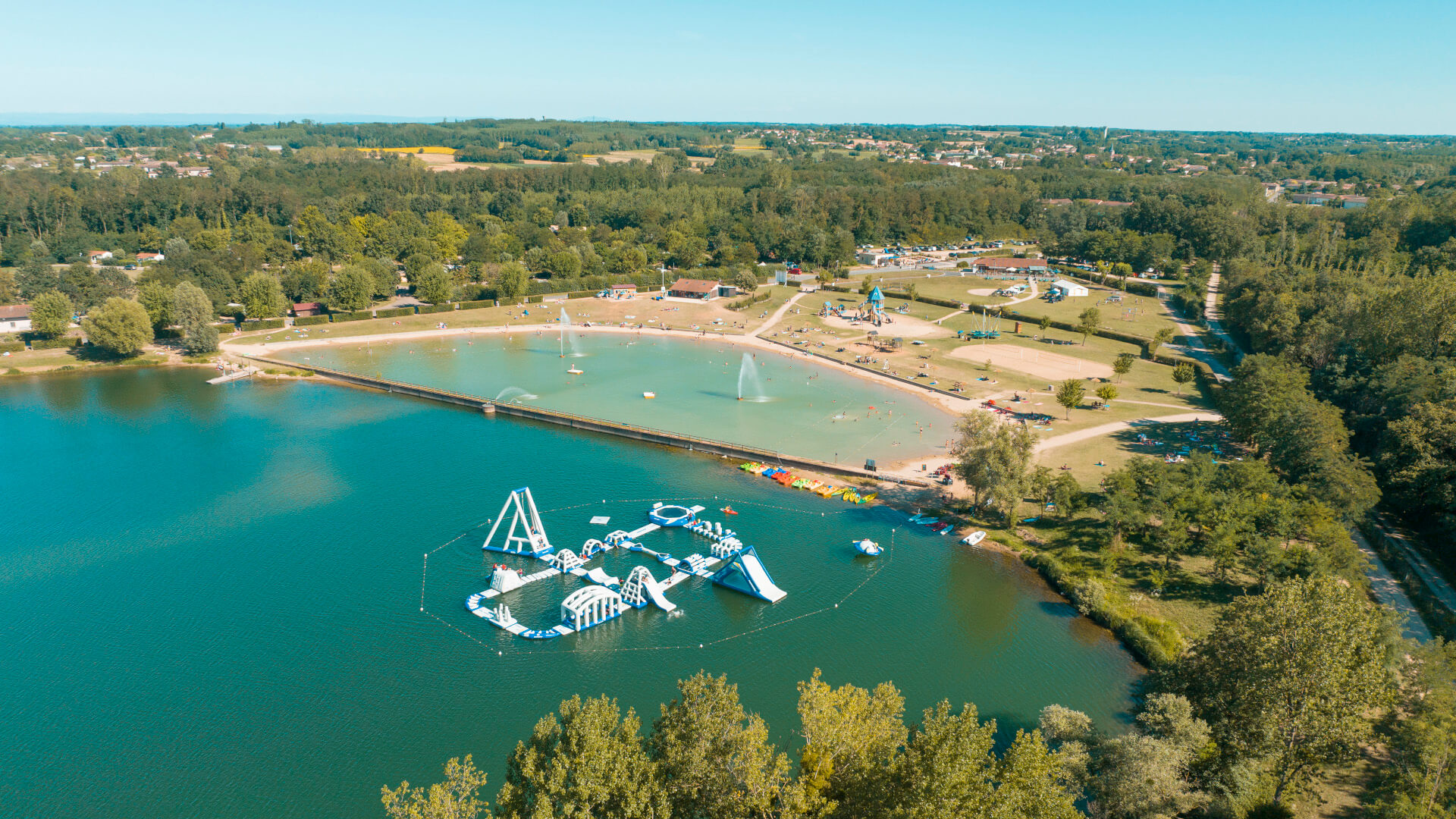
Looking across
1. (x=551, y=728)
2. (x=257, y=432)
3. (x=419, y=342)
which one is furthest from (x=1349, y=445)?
(x=419, y=342)

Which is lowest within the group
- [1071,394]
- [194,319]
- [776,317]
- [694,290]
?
[776,317]

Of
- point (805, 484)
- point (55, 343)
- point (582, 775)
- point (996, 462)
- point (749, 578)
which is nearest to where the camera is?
point (582, 775)

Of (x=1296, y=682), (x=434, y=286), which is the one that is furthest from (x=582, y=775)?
(x=434, y=286)

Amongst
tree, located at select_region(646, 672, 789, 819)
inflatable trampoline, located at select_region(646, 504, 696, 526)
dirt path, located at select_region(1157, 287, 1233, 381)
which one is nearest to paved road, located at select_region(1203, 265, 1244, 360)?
dirt path, located at select_region(1157, 287, 1233, 381)

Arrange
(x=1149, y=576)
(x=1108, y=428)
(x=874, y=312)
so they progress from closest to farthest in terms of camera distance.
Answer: (x=1149, y=576), (x=1108, y=428), (x=874, y=312)

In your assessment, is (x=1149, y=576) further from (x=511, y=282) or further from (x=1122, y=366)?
(x=511, y=282)

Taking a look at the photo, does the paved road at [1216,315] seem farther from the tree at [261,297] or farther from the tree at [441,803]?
the tree at [261,297]

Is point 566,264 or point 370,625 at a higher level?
point 566,264

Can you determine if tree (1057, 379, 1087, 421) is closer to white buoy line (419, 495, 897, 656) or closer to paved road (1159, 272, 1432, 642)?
paved road (1159, 272, 1432, 642)
